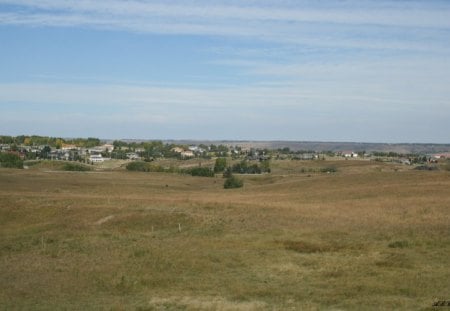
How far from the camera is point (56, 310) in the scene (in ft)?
63.1

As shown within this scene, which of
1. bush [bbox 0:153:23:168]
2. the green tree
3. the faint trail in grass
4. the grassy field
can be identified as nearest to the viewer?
the grassy field

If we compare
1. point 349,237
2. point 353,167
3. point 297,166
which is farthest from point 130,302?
point 297,166

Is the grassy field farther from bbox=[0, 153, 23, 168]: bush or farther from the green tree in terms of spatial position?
the green tree

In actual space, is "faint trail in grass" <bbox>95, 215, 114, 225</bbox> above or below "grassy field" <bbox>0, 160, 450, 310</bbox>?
below

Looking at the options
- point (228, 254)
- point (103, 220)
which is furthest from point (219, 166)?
point (228, 254)

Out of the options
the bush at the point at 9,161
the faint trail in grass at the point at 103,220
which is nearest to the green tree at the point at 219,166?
the bush at the point at 9,161

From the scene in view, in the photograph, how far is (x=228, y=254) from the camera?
30.0 metres

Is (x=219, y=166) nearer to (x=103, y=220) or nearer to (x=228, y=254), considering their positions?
(x=103, y=220)

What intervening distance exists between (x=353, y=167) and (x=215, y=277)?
126 meters

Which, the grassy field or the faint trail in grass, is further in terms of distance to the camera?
the faint trail in grass

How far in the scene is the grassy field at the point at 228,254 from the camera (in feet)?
68.8

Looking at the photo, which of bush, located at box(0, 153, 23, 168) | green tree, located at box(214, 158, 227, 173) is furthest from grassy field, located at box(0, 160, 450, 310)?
green tree, located at box(214, 158, 227, 173)

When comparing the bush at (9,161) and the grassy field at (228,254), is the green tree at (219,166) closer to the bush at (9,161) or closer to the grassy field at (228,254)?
the bush at (9,161)

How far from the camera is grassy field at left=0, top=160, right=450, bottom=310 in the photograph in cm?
2097
